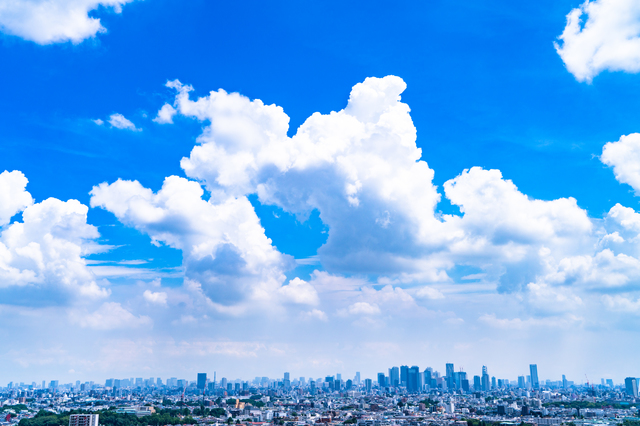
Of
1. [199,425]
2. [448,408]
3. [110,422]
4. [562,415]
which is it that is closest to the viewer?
[110,422]

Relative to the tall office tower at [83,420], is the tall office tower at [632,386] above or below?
below

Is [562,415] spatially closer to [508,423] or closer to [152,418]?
[508,423]

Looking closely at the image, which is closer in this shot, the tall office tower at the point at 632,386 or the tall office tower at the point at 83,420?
the tall office tower at the point at 83,420

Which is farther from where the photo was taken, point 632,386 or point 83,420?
point 632,386

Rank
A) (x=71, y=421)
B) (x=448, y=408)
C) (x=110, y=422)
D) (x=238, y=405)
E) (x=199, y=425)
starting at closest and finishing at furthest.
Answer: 1. (x=71, y=421)
2. (x=110, y=422)
3. (x=199, y=425)
4. (x=448, y=408)
5. (x=238, y=405)

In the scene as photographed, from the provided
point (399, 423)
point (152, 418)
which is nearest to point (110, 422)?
point (152, 418)

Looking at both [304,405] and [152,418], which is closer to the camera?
[152,418]

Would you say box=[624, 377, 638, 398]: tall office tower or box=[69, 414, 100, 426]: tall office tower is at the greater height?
box=[69, 414, 100, 426]: tall office tower

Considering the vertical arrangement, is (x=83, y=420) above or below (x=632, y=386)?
above

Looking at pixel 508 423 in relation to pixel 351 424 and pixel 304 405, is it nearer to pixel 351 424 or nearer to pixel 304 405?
pixel 351 424

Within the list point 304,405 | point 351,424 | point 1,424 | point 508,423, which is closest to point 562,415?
point 508,423

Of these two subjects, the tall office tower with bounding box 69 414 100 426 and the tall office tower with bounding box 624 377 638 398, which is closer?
the tall office tower with bounding box 69 414 100 426
